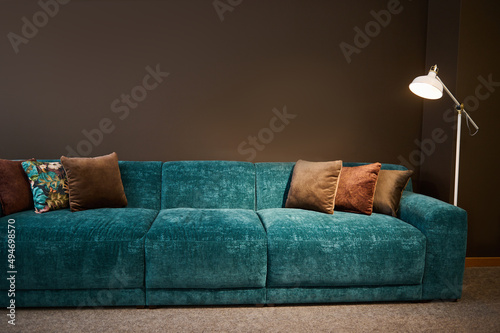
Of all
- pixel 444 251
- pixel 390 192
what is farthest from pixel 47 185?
pixel 444 251

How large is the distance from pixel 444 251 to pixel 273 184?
4.26ft

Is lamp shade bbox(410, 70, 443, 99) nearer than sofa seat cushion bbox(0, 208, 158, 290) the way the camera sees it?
Answer: No

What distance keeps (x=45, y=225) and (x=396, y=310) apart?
2.22 m

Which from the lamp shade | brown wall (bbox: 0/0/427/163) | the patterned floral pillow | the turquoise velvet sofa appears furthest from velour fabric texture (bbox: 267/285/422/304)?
the patterned floral pillow

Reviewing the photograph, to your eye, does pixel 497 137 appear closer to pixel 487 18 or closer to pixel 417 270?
pixel 487 18

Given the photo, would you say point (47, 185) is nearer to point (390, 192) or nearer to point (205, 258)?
point (205, 258)

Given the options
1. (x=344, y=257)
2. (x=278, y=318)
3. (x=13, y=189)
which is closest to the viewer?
(x=278, y=318)

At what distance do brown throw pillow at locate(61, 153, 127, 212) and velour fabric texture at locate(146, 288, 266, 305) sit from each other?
809 millimetres

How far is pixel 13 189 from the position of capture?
2.41 metres

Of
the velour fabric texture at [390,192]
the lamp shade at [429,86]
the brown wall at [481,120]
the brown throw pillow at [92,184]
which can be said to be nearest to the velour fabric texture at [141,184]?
the brown throw pillow at [92,184]

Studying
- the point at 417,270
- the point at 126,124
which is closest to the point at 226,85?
the point at 126,124

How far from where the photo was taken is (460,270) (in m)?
2.21

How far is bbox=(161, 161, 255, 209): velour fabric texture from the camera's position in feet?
9.20

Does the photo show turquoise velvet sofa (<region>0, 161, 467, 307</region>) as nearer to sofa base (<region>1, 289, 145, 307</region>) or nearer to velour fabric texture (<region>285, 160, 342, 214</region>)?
sofa base (<region>1, 289, 145, 307</region>)
